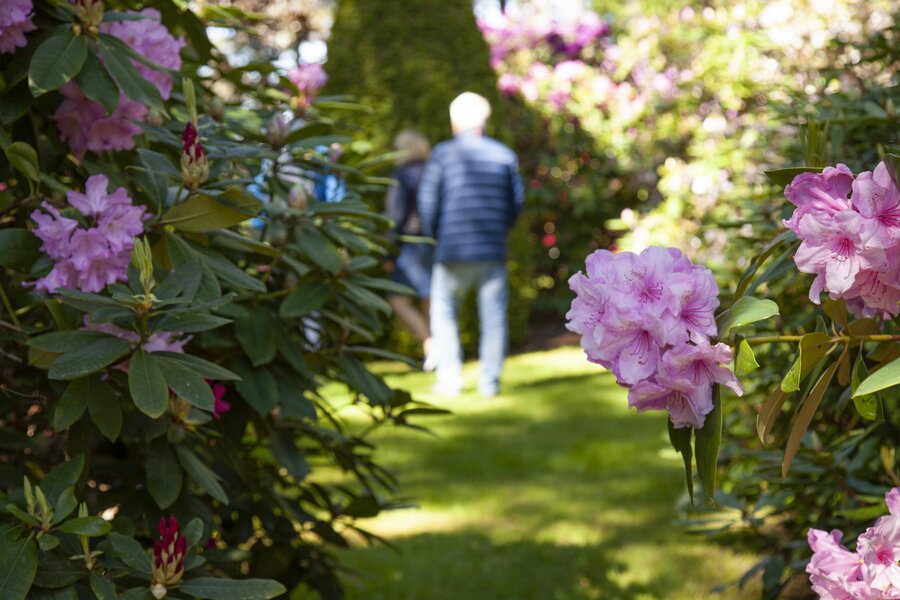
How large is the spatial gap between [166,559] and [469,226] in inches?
220

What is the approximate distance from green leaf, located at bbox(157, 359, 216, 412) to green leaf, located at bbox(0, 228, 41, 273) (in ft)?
1.11

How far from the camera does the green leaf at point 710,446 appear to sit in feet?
3.82

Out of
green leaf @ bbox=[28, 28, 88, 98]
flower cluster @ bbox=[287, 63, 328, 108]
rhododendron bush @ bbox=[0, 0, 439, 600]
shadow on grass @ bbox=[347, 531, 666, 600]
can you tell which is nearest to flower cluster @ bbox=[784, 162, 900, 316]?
rhododendron bush @ bbox=[0, 0, 439, 600]

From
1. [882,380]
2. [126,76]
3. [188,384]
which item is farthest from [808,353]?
[126,76]

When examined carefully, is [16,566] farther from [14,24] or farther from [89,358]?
[14,24]

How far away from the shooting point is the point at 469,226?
6871mm

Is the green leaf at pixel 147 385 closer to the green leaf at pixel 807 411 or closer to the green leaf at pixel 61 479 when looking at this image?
the green leaf at pixel 61 479

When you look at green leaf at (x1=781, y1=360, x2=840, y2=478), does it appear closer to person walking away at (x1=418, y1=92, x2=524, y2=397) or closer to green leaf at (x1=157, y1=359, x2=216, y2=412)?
green leaf at (x1=157, y1=359, x2=216, y2=412)

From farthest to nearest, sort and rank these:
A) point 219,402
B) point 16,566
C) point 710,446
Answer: point 219,402
point 16,566
point 710,446

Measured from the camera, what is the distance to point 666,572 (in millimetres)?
3508

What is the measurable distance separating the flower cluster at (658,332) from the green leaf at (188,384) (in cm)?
55

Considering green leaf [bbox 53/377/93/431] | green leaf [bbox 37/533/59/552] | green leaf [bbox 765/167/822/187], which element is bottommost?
green leaf [bbox 37/533/59/552]

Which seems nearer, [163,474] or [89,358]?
[89,358]

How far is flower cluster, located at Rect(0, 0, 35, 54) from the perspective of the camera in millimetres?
1589
